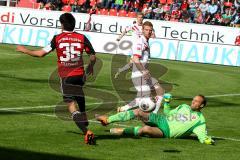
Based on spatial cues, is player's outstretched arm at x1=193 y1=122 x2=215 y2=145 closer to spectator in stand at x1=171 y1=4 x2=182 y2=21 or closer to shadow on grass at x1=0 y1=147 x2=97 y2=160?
shadow on grass at x1=0 y1=147 x2=97 y2=160

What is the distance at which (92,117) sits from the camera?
15758 mm

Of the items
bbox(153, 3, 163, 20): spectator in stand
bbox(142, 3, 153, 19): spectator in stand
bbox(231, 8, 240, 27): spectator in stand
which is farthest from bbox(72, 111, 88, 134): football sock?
bbox(153, 3, 163, 20): spectator in stand

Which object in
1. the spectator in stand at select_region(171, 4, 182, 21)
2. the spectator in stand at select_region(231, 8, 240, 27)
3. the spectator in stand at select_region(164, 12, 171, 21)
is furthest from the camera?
the spectator in stand at select_region(164, 12, 171, 21)

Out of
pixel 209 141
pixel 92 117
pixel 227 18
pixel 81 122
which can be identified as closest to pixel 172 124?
pixel 209 141

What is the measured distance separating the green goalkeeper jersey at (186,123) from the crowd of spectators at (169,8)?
31.5m

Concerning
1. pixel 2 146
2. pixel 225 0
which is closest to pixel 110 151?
pixel 2 146

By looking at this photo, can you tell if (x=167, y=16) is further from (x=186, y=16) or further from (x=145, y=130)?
(x=145, y=130)

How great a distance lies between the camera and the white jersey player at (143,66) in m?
15.2

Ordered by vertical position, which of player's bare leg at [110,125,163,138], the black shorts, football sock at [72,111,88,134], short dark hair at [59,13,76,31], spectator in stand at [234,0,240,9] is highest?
short dark hair at [59,13,76,31]

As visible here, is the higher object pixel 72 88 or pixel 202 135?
pixel 72 88

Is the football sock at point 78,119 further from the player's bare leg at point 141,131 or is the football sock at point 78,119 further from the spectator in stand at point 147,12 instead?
the spectator in stand at point 147,12

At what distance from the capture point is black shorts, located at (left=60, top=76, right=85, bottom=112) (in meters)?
12.9

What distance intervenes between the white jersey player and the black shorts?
2.22m

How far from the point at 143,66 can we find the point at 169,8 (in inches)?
1281
